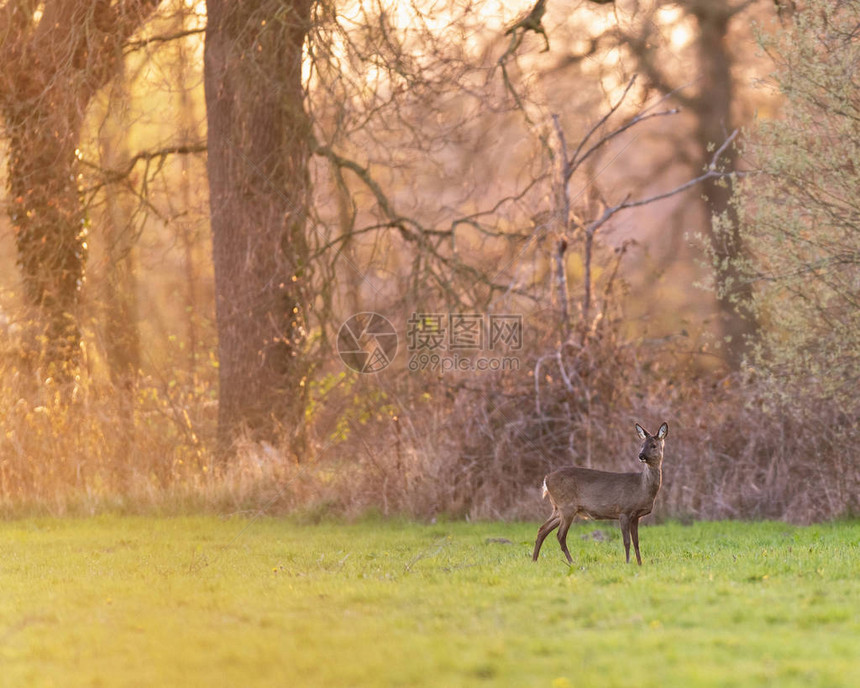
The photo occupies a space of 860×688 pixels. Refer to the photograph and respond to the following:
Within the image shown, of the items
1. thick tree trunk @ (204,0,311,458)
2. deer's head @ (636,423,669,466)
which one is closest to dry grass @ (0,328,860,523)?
thick tree trunk @ (204,0,311,458)

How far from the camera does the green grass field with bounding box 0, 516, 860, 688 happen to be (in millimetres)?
6121

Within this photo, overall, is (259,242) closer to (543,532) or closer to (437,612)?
(543,532)

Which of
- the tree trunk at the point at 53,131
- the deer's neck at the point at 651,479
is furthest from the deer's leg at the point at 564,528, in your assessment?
the tree trunk at the point at 53,131

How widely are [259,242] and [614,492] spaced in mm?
9109

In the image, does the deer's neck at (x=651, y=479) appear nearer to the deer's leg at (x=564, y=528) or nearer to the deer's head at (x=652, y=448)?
the deer's head at (x=652, y=448)

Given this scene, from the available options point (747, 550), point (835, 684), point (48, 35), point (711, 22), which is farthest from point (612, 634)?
point (711, 22)

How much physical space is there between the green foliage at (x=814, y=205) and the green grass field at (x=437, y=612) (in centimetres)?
230

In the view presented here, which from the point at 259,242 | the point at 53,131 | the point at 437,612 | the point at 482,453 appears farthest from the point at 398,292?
the point at 437,612

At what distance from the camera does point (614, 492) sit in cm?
1004

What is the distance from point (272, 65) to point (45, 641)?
1144cm

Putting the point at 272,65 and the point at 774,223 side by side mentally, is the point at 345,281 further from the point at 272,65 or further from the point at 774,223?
the point at 774,223

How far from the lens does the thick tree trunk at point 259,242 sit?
677 inches

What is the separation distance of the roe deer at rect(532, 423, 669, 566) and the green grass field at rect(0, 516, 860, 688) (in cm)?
43

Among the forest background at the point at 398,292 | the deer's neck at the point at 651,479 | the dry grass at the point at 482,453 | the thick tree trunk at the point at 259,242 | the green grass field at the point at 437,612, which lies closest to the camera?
the green grass field at the point at 437,612
